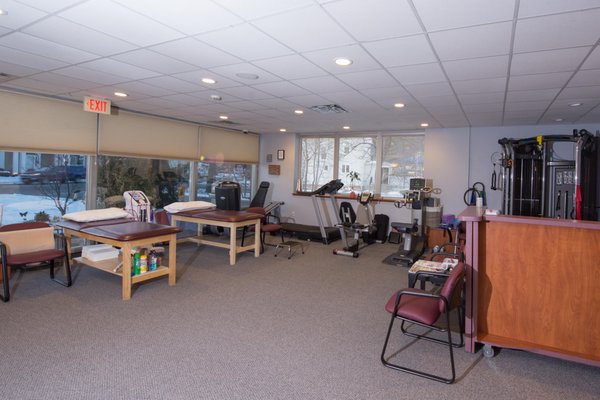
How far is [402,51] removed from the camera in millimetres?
2895

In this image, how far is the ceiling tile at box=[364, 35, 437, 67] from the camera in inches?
106

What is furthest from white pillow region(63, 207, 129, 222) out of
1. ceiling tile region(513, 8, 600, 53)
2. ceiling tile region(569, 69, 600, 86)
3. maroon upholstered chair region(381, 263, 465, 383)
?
ceiling tile region(569, 69, 600, 86)

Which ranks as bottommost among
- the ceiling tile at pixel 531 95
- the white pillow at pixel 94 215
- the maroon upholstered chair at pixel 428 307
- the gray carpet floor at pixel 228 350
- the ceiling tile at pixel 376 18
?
the gray carpet floor at pixel 228 350

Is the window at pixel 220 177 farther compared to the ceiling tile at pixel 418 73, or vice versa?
the window at pixel 220 177

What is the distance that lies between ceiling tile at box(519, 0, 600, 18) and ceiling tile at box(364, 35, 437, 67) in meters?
0.65

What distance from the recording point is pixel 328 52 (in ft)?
9.75

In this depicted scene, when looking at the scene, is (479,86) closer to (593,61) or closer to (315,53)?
(593,61)

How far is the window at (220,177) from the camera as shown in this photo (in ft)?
24.6

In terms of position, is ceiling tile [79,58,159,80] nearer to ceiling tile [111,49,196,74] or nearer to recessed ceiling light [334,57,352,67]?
ceiling tile [111,49,196,74]

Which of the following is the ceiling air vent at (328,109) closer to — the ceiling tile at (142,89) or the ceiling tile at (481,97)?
the ceiling tile at (481,97)

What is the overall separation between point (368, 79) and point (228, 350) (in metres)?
2.87

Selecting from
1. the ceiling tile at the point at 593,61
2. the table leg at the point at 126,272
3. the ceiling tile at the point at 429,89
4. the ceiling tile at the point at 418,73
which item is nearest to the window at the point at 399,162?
the ceiling tile at the point at 429,89

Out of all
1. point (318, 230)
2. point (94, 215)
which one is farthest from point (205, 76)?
point (318, 230)

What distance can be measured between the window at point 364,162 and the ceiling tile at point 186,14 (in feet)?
18.3
